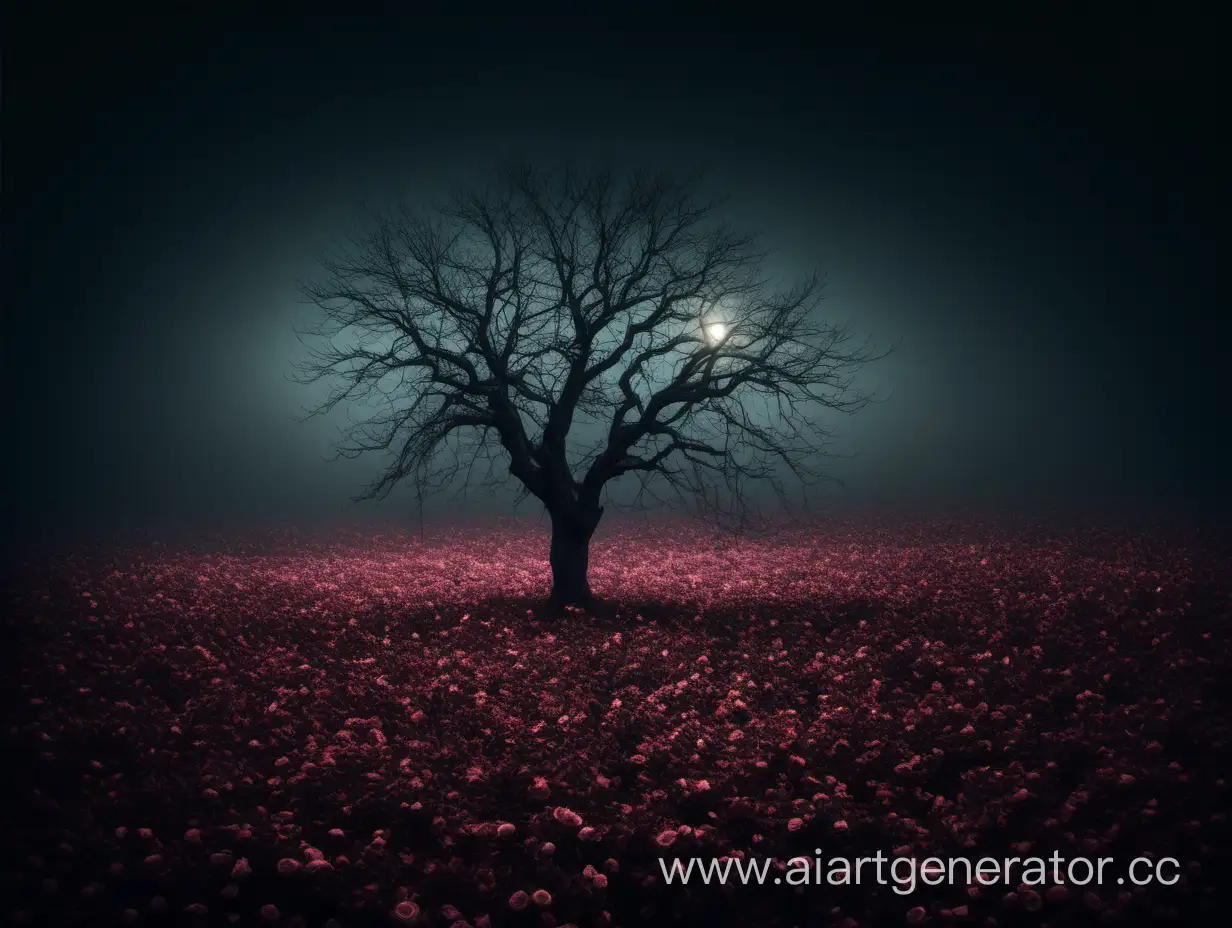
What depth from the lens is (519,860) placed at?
4.73 meters

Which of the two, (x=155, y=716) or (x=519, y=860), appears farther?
(x=155, y=716)

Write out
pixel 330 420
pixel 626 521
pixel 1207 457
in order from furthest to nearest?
1. pixel 330 420
2. pixel 1207 457
3. pixel 626 521

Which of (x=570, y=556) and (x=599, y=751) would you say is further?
(x=570, y=556)

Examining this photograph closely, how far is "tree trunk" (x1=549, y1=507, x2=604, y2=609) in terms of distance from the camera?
11859 mm

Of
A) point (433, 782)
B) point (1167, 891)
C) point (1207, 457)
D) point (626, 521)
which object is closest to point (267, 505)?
point (626, 521)

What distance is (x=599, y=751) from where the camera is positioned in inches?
248

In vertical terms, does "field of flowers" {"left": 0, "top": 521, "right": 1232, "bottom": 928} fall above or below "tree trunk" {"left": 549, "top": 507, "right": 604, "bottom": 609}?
below

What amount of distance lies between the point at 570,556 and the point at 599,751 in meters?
5.77

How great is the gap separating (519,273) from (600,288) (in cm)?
158

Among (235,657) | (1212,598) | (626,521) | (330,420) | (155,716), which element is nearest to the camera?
(155,716)

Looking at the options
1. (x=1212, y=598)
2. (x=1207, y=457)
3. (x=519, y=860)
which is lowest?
(x=519, y=860)

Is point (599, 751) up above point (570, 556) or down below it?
below

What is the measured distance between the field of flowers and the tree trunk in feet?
2.56

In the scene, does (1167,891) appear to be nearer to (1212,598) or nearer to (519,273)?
(1212,598)
